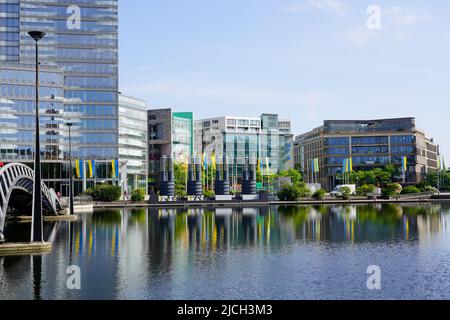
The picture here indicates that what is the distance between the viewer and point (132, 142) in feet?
607

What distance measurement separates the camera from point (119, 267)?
1716 inches

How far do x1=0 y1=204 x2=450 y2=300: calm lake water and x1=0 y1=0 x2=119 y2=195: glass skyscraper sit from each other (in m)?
89.4

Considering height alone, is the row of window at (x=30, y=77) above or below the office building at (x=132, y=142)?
above

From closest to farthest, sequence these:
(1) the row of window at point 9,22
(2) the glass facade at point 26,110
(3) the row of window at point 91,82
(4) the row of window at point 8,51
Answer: (2) the glass facade at point 26,110, (3) the row of window at point 91,82, (1) the row of window at point 9,22, (4) the row of window at point 8,51

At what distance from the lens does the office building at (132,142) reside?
179000 millimetres

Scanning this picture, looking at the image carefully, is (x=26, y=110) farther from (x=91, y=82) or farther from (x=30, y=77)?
(x=91, y=82)

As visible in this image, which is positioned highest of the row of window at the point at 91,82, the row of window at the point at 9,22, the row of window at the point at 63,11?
the row of window at the point at 9,22

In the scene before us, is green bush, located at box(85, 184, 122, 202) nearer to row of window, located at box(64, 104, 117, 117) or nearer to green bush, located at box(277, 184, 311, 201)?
row of window, located at box(64, 104, 117, 117)

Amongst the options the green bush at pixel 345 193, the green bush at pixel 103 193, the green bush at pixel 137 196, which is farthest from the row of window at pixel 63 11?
the green bush at pixel 345 193

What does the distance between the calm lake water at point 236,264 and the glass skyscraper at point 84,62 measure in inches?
3519

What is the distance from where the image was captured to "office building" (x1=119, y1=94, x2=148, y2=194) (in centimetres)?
17900

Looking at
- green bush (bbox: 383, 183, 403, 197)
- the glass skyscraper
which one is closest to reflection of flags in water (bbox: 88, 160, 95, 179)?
the glass skyscraper

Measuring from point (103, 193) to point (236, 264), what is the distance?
108178 mm

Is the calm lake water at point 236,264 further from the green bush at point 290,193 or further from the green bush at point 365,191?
the green bush at point 365,191
